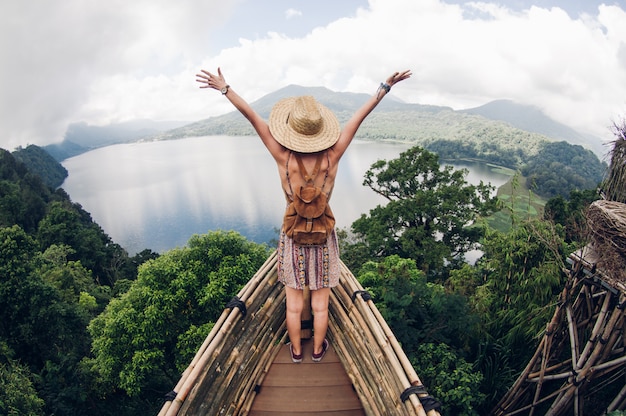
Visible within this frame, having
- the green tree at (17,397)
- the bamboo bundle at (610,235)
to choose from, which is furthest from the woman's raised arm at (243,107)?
the green tree at (17,397)

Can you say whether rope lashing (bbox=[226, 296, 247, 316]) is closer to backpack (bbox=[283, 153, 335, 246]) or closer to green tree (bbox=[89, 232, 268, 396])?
backpack (bbox=[283, 153, 335, 246])

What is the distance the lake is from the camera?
37.0 m

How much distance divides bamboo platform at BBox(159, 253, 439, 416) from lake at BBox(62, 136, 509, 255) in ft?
60.7

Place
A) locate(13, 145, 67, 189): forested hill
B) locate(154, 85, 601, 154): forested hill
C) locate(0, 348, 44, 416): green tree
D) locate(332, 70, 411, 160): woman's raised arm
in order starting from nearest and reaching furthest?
locate(332, 70, 411, 160): woman's raised arm → locate(0, 348, 44, 416): green tree → locate(13, 145, 67, 189): forested hill → locate(154, 85, 601, 154): forested hill

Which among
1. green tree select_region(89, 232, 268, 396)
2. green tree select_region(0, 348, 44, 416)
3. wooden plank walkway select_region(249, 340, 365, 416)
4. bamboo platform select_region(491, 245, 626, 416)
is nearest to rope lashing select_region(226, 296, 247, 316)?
wooden plank walkway select_region(249, 340, 365, 416)

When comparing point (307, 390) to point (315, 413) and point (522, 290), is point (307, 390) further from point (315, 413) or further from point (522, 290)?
point (522, 290)

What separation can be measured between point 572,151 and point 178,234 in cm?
6415

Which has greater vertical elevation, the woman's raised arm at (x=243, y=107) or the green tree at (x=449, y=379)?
the woman's raised arm at (x=243, y=107)

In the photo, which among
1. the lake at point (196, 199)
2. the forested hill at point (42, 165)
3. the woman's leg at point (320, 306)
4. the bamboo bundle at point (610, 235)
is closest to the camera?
the woman's leg at point (320, 306)

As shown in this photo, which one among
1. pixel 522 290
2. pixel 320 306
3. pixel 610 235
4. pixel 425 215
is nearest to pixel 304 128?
pixel 320 306

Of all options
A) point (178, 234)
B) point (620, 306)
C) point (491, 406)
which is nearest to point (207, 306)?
point (491, 406)

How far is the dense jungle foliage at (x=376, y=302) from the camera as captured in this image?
18.1ft

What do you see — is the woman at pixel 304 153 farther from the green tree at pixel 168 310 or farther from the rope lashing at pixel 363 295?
the green tree at pixel 168 310

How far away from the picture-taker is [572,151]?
62969mm
